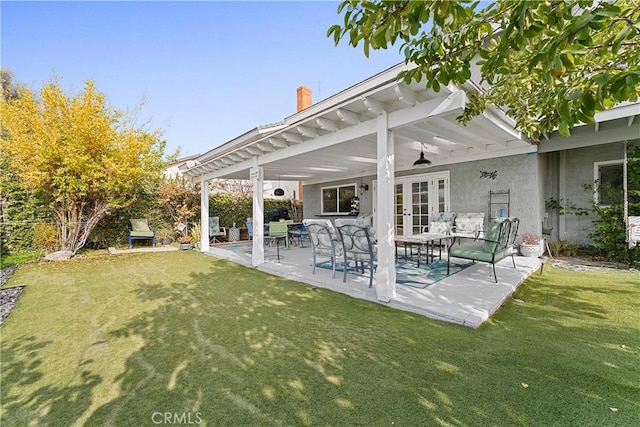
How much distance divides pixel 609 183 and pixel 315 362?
8359mm

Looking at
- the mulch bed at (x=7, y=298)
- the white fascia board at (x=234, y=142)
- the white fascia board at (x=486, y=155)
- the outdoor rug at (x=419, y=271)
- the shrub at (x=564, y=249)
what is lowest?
the mulch bed at (x=7, y=298)

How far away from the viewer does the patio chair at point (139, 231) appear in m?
9.66

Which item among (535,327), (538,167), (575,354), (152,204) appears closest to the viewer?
(575,354)

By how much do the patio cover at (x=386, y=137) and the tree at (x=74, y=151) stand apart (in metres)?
2.59

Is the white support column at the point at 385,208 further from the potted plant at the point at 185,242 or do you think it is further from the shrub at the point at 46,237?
the shrub at the point at 46,237

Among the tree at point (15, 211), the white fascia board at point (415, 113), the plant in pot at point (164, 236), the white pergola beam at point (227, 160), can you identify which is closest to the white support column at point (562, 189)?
the white fascia board at point (415, 113)

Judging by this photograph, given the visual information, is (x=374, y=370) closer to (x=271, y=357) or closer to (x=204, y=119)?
(x=271, y=357)

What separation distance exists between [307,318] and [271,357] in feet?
3.14

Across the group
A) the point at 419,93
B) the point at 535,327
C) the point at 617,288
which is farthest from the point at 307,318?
the point at 617,288

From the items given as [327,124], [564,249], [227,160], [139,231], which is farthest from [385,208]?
[139,231]

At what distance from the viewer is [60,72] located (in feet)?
24.7

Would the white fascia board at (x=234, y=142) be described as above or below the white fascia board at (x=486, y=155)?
above

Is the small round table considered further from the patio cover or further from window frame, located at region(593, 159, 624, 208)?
window frame, located at region(593, 159, 624, 208)

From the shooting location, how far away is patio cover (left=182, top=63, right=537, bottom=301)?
3.50 m
